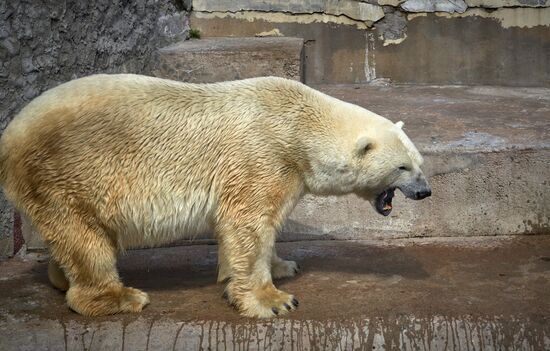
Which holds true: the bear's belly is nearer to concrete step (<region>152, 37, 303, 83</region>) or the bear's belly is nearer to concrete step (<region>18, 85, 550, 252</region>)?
concrete step (<region>18, 85, 550, 252</region>)

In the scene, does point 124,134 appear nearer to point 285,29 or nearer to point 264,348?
point 264,348

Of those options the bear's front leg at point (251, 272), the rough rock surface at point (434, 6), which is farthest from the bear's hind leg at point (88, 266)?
the rough rock surface at point (434, 6)

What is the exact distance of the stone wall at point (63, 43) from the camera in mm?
4293

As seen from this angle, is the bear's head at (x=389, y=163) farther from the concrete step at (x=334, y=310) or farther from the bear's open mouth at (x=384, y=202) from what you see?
the concrete step at (x=334, y=310)

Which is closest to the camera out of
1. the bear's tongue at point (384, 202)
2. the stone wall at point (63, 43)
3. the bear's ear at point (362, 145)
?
the bear's ear at point (362, 145)

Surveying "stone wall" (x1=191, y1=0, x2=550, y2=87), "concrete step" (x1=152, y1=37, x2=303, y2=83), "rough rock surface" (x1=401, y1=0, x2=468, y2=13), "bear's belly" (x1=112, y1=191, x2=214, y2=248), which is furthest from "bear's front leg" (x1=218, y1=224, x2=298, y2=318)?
"rough rock surface" (x1=401, y1=0, x2=468, y2=13)

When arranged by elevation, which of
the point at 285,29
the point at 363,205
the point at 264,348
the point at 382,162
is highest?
the point at 285,29

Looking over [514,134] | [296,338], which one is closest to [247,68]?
[514,134]

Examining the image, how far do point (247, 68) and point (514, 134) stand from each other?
1.92 meters

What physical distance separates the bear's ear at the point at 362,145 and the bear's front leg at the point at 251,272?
0.49 metres

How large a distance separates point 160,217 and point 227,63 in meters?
2.51

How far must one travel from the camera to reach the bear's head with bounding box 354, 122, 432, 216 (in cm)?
365

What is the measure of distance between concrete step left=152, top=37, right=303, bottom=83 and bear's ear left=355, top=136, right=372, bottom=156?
2.36 meters

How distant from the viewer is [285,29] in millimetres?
7184
